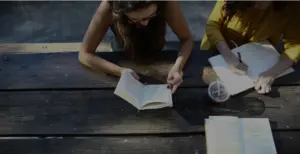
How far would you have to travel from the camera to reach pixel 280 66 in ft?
5.85

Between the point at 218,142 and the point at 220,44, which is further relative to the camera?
the point at 220,44

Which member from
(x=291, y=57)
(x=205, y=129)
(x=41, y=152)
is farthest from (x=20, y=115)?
(x=291, y=57)

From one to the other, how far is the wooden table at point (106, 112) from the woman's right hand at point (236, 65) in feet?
0.29

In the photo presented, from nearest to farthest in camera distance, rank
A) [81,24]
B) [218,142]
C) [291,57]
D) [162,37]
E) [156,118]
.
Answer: [218,142], [156,118], [291,57], [162,37], [81,24]

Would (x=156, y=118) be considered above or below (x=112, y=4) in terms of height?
below

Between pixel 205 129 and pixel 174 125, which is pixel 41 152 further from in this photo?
pixel 205 129

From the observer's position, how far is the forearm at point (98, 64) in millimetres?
1790

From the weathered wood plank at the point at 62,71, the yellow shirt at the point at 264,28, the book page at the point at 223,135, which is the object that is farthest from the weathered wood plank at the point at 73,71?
the book page at the point at 223,135

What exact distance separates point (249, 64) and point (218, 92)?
23 cm

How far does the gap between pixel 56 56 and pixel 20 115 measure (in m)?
0.36

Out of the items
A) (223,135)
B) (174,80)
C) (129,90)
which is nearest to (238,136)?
(223,135)

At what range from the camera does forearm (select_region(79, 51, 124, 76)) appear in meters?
1.79

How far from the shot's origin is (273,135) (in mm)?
1566

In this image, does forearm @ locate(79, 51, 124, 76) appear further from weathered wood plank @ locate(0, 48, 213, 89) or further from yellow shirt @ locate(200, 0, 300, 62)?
yellow shirt @ locate(200, 0, 300, 62)
